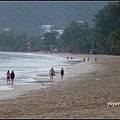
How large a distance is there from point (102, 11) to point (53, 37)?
77.4 metres

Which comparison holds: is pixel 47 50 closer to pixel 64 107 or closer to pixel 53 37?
pixel 53 37

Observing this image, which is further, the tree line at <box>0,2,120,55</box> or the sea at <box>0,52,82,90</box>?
the tree line at <box>0,2,120,55</box>

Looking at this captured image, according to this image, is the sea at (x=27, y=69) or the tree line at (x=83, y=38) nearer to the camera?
the sea at (x=27, y=69)

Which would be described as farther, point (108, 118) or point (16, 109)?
point (16, 109)

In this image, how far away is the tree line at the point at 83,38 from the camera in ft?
232

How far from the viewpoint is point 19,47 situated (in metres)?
184

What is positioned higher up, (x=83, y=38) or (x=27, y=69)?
(x=83, y=38)

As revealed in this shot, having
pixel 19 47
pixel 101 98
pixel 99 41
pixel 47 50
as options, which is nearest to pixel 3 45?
pixel 19 47

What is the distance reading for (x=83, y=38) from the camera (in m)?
121

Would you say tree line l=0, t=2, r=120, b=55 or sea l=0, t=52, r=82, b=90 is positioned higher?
tree line l=0, t=2, r=120, b=55

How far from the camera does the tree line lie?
232 feet

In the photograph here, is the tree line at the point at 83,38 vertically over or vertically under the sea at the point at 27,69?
over

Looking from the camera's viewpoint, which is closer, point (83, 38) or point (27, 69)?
point (27, 69)

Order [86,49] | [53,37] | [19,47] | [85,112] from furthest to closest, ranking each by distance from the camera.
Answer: [19,47] → [53,37] → [86,49] → [85,112]
